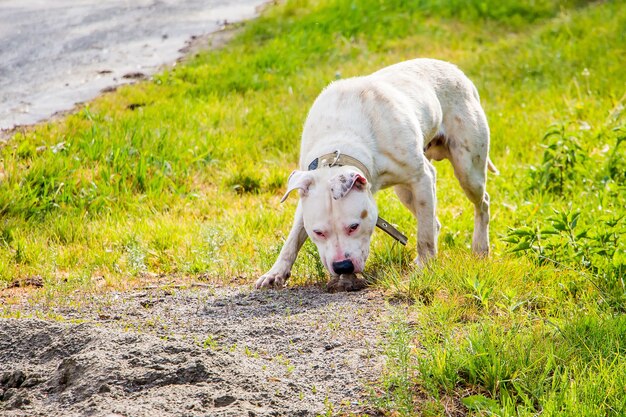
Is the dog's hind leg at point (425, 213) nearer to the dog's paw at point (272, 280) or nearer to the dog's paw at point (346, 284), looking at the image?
the dog's paw at point (346, 284)

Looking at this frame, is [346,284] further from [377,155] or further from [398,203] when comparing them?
[398,203]

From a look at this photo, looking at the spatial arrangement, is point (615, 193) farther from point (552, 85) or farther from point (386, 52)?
point (386, 52)

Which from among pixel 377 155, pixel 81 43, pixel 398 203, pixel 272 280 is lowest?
pixel 398 203

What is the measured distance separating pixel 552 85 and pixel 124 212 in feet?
20.1

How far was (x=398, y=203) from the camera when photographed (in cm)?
770

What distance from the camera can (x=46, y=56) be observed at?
1039 centimetres

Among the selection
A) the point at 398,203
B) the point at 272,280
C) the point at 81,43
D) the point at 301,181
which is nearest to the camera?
the point at 301,181

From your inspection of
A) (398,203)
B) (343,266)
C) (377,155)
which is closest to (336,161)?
(377,155)

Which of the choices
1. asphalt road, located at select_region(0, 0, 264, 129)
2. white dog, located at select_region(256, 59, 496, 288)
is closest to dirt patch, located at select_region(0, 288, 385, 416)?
white dog, located at select_region(256, 59, 496, 288)

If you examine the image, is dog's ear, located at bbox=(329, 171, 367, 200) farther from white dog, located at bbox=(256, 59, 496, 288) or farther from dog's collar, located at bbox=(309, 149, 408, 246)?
dog's collar, located at bbox=(309, 149, 408, 246)

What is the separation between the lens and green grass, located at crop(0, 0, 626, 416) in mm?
4094

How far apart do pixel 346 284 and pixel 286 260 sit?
21.4 inches

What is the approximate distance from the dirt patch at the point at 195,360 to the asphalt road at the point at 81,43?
4.52 meters

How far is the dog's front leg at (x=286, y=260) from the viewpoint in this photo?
566 cm
